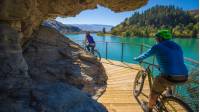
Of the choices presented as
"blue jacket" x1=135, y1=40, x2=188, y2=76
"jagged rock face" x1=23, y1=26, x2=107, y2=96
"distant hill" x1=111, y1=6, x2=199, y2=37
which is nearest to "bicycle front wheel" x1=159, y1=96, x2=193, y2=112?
"blue jacket" x1=135, y1=40, x2=188, y2=76

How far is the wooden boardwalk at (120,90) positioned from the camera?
6.85 metres

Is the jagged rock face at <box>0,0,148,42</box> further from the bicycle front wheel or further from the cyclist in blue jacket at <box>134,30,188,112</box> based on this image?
the bicycle front wheel

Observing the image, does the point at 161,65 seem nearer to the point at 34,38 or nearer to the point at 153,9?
the point at 34,38

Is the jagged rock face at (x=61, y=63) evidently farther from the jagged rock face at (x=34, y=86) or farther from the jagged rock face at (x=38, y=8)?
the jagged rock face at (x=38, y=8)

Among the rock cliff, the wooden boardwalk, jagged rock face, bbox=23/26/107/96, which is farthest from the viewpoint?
jagged rock face, bbox=23/26/107/96

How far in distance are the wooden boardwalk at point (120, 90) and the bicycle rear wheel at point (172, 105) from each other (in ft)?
4.01

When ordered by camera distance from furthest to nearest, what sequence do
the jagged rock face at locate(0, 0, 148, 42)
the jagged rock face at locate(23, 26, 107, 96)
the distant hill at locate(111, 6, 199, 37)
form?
the distant hill at locate(111, 6, 199, 37)
the jagged rock face at locate(23, 26, 107, 96)
the jagged rock face at locate(0, 0, 148, 42)

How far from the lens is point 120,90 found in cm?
857

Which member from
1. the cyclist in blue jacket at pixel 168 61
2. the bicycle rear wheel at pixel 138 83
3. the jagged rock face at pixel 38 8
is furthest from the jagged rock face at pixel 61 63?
the cyclist in blue jacket at pixel 168 61

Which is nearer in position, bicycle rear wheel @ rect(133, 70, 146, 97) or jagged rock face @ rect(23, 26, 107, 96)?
bicycle rear wheel @ rect(133, 70, 146, 97)

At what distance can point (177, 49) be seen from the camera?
509cm

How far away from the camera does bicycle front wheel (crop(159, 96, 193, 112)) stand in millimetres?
4910

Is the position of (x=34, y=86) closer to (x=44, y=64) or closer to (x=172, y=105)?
(x=172, y=105)

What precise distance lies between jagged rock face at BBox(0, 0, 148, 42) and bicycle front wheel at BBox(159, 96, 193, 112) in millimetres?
2975
